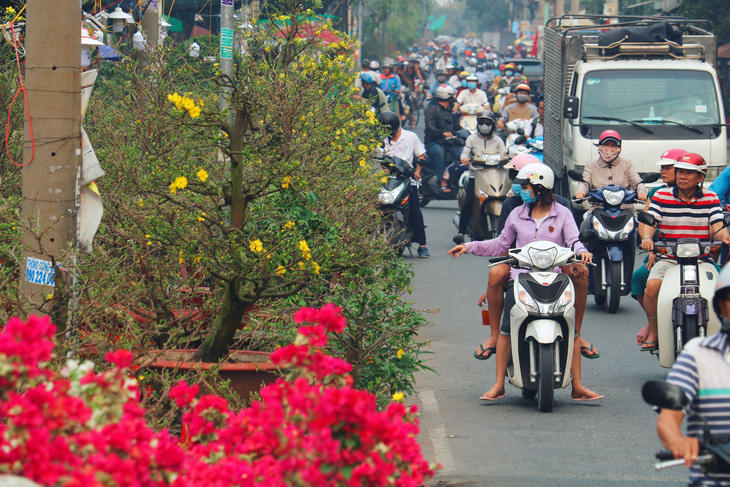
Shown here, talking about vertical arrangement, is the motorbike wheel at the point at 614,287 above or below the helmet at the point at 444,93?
below

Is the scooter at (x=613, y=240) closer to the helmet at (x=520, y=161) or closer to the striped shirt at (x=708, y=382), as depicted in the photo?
the helmet at (x=520, y=161)

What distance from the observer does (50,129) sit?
5.33 m

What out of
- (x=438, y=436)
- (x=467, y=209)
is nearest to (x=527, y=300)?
(x=438, y=436)

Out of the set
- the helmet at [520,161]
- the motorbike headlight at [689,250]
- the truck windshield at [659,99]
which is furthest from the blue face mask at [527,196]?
the truck windshield at [659,99]

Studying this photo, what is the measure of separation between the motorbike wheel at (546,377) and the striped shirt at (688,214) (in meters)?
1.54

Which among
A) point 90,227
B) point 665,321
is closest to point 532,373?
point 665,321

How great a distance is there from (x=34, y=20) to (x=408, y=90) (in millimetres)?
29862

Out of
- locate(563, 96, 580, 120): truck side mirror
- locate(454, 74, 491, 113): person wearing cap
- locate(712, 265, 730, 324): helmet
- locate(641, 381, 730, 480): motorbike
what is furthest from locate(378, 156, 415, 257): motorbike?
locate(454, 74, 491, 113): person wearing cap

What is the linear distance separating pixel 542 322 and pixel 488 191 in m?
6.85

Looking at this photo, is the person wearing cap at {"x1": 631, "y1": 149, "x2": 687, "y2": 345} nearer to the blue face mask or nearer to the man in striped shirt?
the man in striped shirt

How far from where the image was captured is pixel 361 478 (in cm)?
298

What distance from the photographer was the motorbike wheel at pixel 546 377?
259 inches

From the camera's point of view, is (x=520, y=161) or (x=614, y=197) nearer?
(x=520, y=161)

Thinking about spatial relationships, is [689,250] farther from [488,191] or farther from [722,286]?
[488,191]
